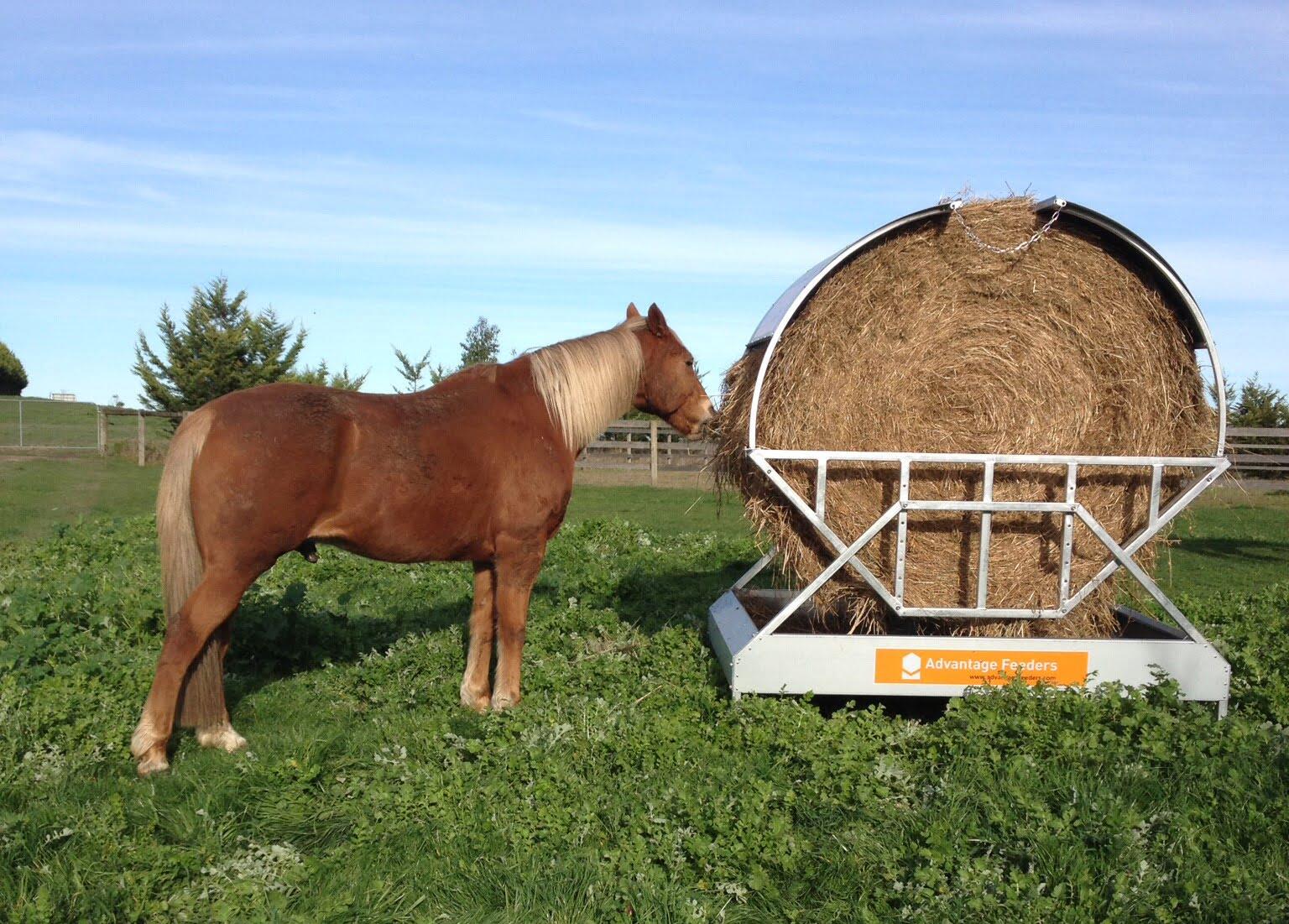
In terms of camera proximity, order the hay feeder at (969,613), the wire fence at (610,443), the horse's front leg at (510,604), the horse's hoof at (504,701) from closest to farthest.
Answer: the hay feeder at (969,613), the horse's hoof at (504,701), the horse's front leg at (510,604), the wire fence at (610,443)

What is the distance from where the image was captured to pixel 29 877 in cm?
317

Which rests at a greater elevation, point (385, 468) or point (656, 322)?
point (656, 322)

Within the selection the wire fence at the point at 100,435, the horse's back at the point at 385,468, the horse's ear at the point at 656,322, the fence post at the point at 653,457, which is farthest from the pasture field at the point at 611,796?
the wire fence at the point at 100,435

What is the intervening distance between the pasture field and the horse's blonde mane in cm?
143

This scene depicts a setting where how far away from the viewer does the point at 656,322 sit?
5.58 metres

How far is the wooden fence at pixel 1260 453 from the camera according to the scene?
52.8 feet

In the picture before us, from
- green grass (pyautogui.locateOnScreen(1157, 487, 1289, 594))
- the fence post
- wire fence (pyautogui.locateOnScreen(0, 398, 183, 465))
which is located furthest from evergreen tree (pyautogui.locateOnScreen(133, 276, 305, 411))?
green grass (pyautogui.locateOnScreen(1157, 487, 1289, 594))

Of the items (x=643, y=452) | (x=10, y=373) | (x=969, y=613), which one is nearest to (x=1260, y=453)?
(x=643, y=452)

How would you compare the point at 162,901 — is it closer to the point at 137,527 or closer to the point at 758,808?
the point at 758,808

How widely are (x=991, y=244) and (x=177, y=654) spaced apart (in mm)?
4387

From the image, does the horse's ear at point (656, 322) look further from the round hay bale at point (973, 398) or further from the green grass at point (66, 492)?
the green grass at point (66, 492)

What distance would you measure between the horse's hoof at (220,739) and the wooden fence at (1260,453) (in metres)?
15.7

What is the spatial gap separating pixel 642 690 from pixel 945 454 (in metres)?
2.03

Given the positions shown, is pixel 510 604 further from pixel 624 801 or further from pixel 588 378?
pixel 624 801
